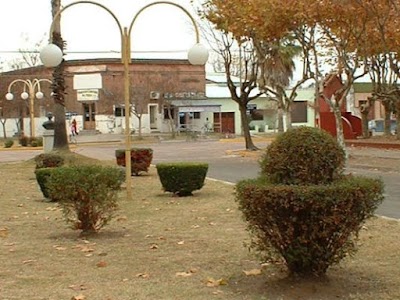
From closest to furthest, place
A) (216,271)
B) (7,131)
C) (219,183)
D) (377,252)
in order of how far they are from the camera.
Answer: (216,271) < (377,252) < (219,183) < (7,131)

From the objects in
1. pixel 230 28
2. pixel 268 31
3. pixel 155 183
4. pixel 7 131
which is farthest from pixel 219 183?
pixel 7 131

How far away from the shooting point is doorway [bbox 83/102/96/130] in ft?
218

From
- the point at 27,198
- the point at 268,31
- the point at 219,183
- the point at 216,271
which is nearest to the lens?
the point at 216,271

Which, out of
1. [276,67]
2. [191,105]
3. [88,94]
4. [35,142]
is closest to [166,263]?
[276,67]

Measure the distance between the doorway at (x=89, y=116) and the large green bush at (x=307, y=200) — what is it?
6040cm

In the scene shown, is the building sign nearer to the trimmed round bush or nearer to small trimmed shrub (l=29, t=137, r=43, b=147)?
small trimmed shrub (l=29, t=137, r=43, b=147)

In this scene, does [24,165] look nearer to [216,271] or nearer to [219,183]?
[219,183]

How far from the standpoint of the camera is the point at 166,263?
813 cm

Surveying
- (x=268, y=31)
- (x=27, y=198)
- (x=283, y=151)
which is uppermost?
(x=268, y=31)

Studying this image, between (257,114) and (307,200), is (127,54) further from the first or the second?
(257,114)

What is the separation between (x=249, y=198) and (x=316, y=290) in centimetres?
100

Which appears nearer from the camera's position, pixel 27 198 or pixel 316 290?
pixel 316 290

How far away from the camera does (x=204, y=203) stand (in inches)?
563

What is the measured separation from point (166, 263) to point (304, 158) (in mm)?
2445
